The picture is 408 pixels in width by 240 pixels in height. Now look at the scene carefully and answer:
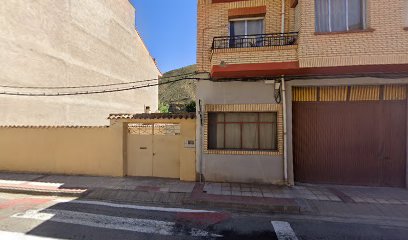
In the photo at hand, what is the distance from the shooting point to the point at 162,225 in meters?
4.82

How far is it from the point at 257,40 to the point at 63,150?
8.05 meters

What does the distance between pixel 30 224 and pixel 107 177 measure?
3.87 meters

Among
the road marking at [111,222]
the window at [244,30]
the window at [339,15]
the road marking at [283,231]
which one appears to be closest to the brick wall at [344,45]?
the window at [339,15]

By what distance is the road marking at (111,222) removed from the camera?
455 centimetres

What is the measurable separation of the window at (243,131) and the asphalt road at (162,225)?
2825mm

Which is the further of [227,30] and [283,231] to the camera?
[227,30]

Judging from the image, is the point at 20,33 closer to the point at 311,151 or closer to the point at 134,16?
the point at 134,16

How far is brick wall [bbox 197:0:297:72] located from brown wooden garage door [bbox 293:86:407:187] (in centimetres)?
187

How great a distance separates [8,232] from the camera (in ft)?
14.4

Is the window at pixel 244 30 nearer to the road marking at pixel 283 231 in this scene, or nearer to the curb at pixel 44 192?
the road marking at pixel 283 231

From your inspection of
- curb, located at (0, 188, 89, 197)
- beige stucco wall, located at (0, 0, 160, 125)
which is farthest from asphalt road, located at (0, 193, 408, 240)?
beige stucco wall, located at (0, 0, 160, 125)

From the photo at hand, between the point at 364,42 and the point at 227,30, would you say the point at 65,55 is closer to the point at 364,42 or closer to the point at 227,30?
the point at 227,30

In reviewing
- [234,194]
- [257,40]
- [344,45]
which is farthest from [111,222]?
[344,45]

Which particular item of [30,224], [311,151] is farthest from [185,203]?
[311,151]
